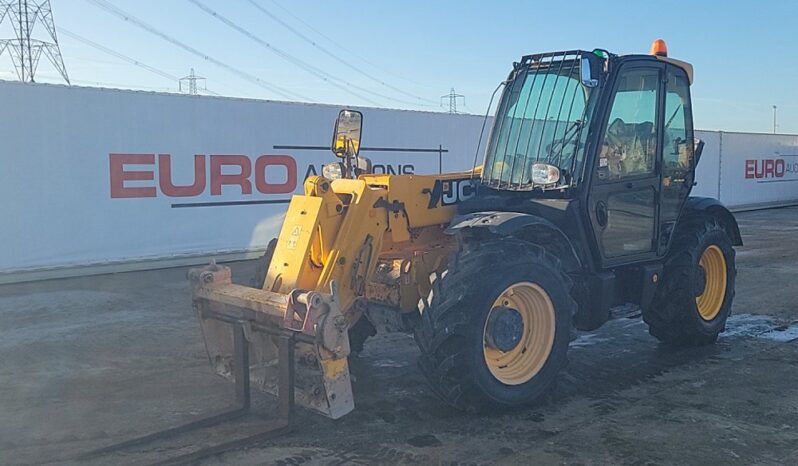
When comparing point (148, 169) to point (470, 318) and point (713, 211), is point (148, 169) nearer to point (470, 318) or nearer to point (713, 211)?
point (713, 211)

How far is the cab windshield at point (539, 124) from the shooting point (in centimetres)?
577

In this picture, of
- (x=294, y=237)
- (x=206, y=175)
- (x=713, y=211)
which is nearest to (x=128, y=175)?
(x=206, y=175)

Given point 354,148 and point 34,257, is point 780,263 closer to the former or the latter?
point 354,148

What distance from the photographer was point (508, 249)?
5031mm

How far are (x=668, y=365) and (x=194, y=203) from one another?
861 centimetres

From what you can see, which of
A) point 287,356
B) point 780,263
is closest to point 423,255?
point 287,356

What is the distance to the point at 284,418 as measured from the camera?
4.75 metres

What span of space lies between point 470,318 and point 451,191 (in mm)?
1542

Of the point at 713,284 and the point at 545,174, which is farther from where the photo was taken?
the point at 713,284

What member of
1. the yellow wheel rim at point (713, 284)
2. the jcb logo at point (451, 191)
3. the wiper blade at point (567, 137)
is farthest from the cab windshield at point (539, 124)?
the yellow wheel rim at point (713, 284)

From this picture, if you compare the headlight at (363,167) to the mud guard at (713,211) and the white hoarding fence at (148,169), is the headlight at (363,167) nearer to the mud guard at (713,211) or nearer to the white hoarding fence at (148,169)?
the mud guard at (713,211)

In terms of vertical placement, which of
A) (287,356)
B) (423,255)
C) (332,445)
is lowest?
(332,445)

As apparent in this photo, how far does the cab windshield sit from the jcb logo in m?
0.16

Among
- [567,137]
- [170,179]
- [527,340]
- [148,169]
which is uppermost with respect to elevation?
[567,137]
